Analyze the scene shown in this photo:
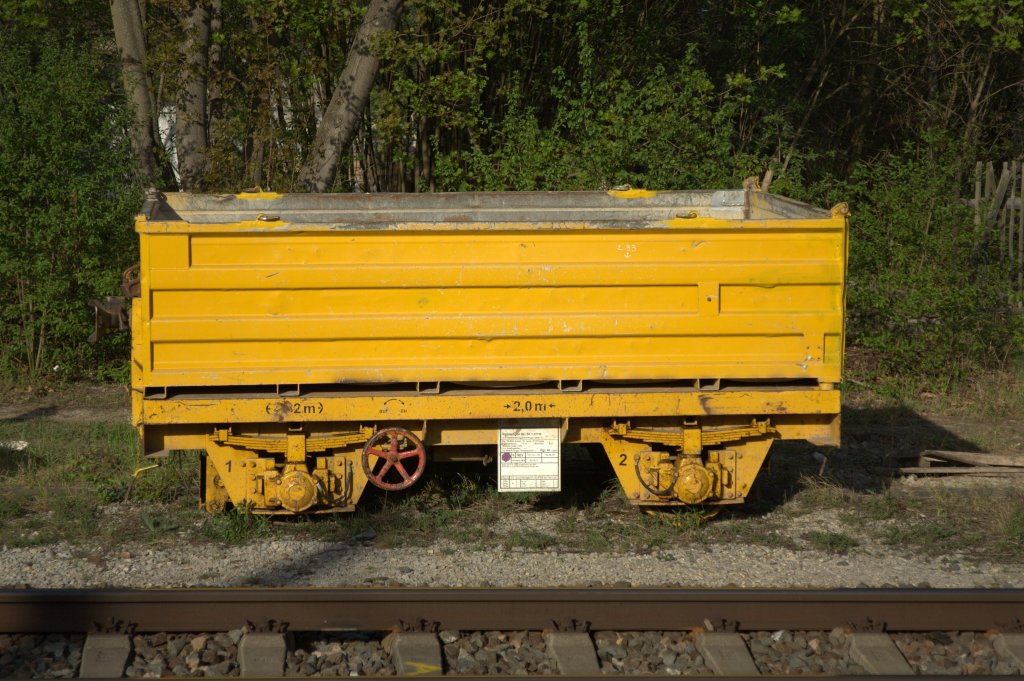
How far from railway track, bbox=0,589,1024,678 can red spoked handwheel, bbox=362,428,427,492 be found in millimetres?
1415

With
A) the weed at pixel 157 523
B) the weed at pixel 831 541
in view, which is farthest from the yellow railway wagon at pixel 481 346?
the weed at pixel 831 541

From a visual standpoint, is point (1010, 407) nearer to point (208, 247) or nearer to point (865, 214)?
point (865, 214)

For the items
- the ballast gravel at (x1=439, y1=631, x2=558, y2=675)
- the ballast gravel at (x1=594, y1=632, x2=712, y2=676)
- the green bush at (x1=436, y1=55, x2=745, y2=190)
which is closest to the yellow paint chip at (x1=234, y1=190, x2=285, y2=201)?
the ballast gravel at (x1=439, y1=631, x2=558, y2=675)

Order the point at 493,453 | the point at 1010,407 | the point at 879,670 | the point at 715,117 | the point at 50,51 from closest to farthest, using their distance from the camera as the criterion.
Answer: the point at 879,670
the point at 493,453
the point at 1010,407
the point at 50,51
the point at 715,117

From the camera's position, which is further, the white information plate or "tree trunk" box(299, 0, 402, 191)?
"tree trunk" box(299, 0, 402, 191)

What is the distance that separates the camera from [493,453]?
23.9ft

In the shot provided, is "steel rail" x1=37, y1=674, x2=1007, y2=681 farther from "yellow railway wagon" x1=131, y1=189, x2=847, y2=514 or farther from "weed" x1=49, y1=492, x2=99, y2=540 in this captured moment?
"weed" x1=49, y1=492, x2=99, y2=540

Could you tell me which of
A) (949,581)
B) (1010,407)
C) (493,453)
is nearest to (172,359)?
(493,453)

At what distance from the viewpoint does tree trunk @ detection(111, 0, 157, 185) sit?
12836 mm

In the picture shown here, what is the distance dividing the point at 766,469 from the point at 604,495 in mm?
1138

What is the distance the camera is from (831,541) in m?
6.64

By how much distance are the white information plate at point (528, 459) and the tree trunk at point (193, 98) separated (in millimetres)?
7600

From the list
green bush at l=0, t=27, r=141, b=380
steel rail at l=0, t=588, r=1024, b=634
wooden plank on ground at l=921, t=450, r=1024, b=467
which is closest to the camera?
steel rail at l=0, t=588, r=1024, b=634

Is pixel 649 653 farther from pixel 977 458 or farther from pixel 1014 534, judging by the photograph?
pixel 977 458
